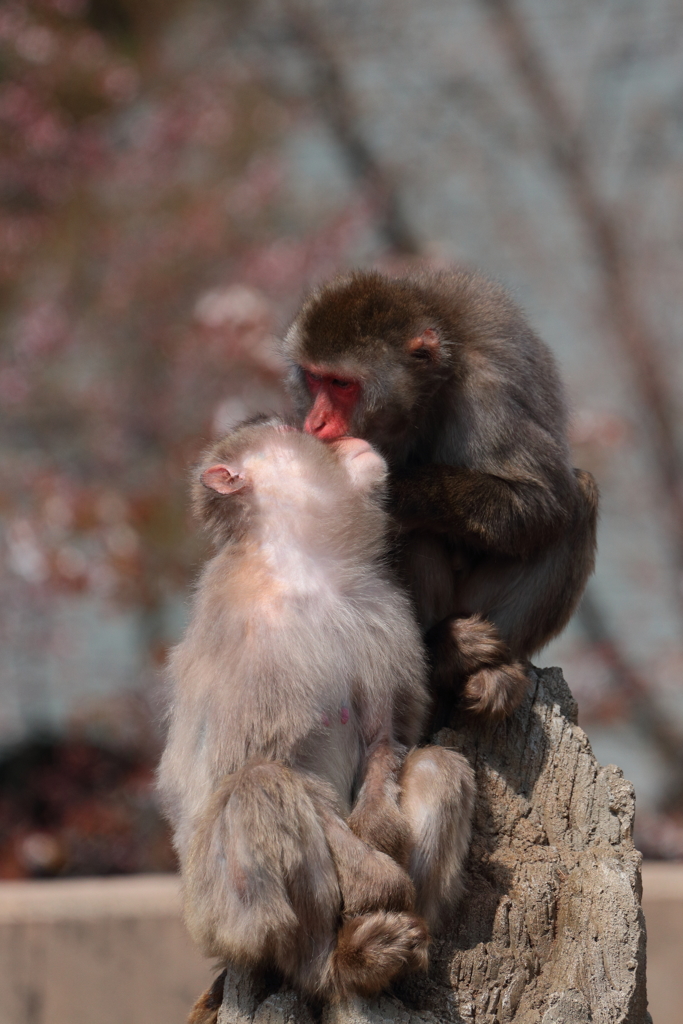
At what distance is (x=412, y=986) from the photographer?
2809 millimetres

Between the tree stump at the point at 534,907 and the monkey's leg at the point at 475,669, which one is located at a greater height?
the monkey's leg at the point at 475,669

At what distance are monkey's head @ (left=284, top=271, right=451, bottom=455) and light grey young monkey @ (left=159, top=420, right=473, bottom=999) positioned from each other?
1.26 ft

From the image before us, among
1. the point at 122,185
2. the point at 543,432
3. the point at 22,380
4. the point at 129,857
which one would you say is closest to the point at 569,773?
the point at 543,432

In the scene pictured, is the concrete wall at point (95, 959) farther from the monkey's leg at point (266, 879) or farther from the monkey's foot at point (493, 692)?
the monkey's leg at point (266, 879)

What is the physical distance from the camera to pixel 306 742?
270 centimetres

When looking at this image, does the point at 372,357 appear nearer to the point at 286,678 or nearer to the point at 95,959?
the point at 286,678

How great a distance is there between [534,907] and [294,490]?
122 centimetres

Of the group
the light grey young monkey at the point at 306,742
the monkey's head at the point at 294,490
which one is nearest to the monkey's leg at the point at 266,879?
the light grey young monkey at the point at 306,742

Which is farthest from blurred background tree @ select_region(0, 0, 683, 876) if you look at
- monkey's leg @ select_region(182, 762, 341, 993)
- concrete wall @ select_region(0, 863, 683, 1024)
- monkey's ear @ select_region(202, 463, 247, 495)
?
monkey's leg @ select_region(182, 762, 341, 993)

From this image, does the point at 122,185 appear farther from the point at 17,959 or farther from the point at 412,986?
the point at 412,986

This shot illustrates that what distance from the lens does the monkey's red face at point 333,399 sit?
3312 millimetres

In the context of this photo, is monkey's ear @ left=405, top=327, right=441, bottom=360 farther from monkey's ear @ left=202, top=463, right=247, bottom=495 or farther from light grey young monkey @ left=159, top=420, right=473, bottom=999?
monkey's ear @ left=202, top=463, right=247, bottom=495

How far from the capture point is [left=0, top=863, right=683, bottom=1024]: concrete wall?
16.6ft

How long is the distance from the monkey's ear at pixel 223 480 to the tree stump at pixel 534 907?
0.90 meters
